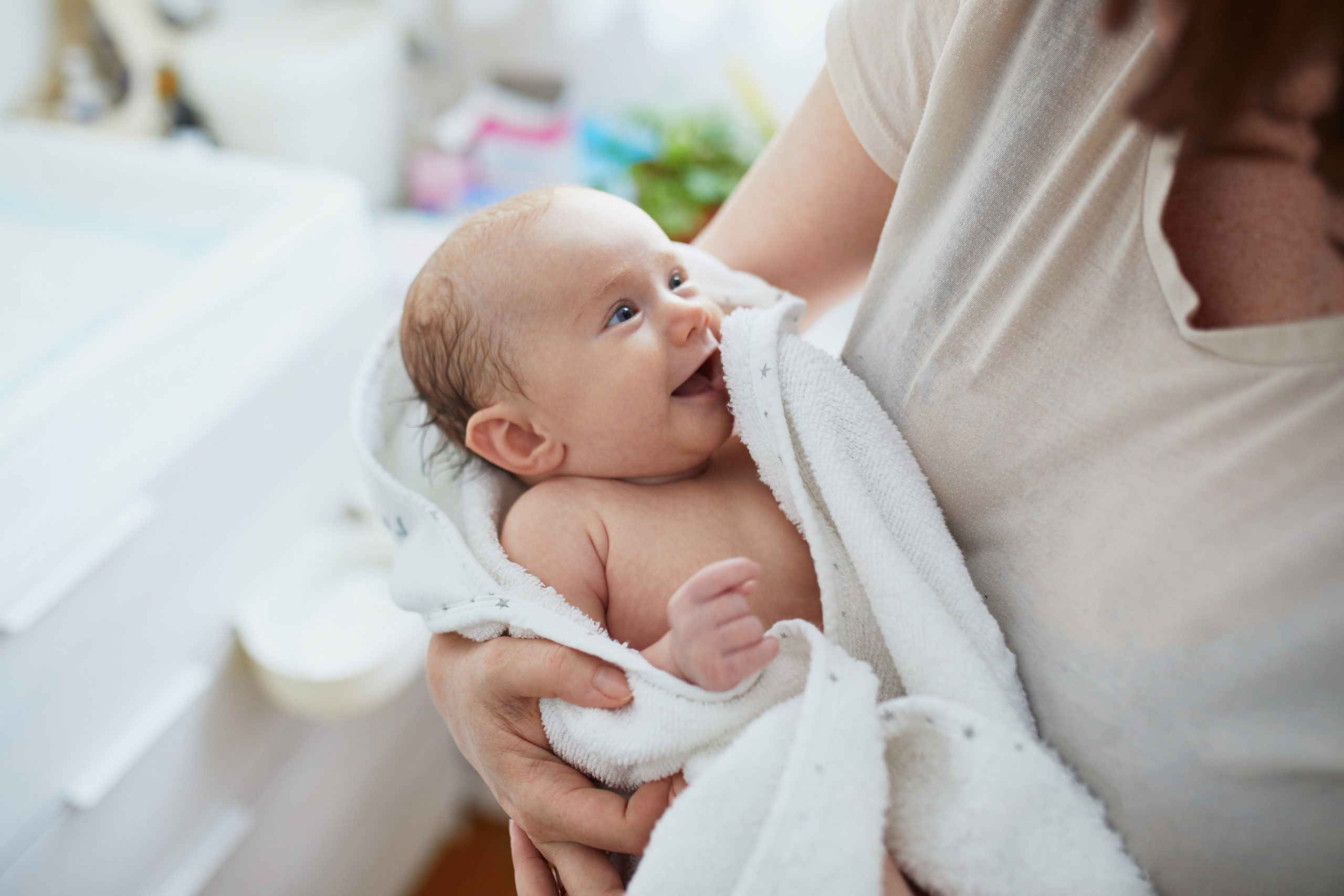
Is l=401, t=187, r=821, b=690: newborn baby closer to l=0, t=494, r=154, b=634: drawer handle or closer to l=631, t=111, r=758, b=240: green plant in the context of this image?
l=0, t=494, r=154, b=634: drawer handle

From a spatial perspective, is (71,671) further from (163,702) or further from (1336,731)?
(1336,731)

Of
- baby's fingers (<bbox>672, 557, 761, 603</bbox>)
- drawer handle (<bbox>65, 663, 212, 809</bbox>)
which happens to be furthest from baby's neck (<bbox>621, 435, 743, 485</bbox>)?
drawer handle (<bbox>65, 663, 212, 809</bbox>)

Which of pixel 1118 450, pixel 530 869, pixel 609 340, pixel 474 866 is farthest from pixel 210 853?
pixel 1118 450

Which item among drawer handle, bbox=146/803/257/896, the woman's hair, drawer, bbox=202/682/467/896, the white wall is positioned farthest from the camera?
the white wall

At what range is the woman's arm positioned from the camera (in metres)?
0.72

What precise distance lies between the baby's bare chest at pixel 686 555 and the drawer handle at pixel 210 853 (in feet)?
2.93

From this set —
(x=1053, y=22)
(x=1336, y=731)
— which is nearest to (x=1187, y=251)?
(x=1053, y=22)

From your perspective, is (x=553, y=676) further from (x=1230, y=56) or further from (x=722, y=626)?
(x=1230, y=56)

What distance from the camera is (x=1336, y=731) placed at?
42cm

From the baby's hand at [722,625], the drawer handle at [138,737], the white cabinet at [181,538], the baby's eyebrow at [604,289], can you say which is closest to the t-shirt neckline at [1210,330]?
the baby's hand at [722,625]

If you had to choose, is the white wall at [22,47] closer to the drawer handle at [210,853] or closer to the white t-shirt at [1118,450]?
the drawer handle at [210,853]

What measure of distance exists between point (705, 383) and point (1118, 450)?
1.20 ft

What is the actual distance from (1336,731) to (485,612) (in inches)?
20.7

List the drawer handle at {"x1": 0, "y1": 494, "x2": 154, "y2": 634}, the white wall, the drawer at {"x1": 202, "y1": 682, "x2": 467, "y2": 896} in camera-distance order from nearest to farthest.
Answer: the drawer handle at {"x1": 0, "y1": 494, "x2": 154, "y2": 634}, the drawer at {"x1": 202, "y1": 682, "x2": 467, "y2": 896}, the white wall
